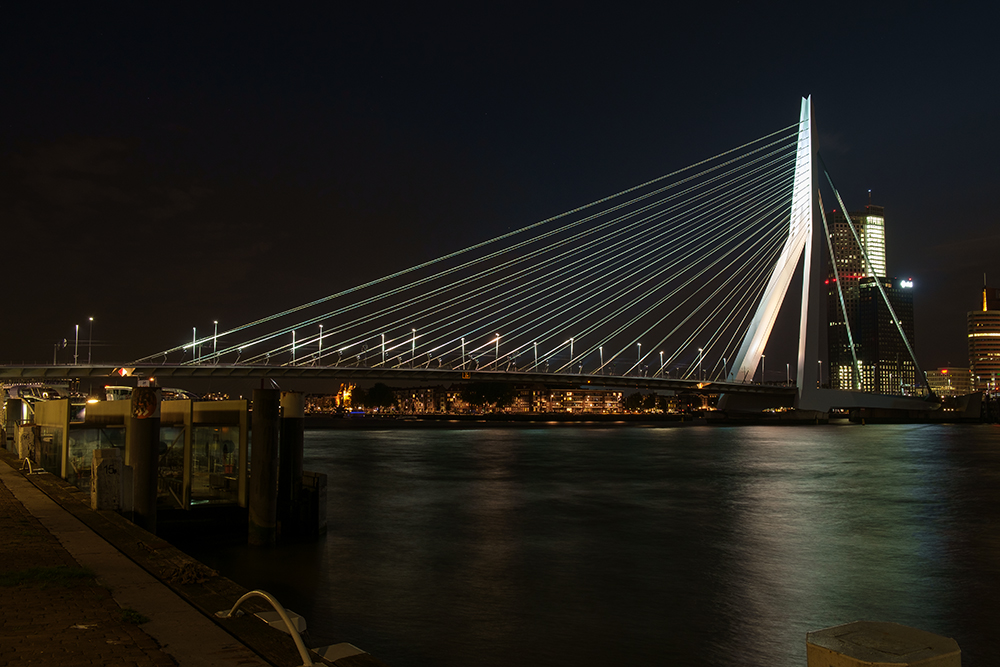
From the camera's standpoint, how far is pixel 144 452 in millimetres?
12445

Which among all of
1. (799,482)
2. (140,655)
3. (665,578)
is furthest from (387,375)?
(140,655)

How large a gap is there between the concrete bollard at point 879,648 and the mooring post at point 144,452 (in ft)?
36.3

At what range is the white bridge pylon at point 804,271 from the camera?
189 ft

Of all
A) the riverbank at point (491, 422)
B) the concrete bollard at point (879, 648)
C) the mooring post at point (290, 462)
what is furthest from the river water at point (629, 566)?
the riverbank at point (491, 422)

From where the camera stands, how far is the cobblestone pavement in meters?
5.00

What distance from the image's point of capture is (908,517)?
21.9 meters

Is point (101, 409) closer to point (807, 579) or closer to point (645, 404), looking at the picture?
point (807, 579)

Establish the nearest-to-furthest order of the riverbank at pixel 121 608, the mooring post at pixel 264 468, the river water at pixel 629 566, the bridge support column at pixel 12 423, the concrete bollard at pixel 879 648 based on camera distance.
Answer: the concrete bollard at pixel 879 648 < the riverbank at pixel 121 608 < the river water at pixel 629 566 < the mooring post at pixel 264 468 < the bridge support column at pixel 12 423

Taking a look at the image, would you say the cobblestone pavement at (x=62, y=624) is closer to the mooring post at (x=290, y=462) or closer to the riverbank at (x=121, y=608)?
the riverbank at (x=121, y=608)

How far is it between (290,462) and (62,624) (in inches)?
341

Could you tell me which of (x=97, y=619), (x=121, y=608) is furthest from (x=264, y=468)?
(x=97, y=619)

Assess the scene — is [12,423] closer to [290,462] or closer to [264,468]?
[290,462]

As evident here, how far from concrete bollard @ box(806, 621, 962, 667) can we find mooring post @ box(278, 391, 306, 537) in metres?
11.6

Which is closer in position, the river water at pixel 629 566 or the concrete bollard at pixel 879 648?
the concrete bollard at pixel 879 648
